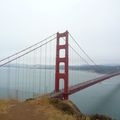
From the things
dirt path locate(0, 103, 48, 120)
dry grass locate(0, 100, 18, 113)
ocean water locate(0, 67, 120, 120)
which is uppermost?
dry grass locate(0, 100, 18, 113)

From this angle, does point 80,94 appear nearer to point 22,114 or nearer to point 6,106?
point 6,106

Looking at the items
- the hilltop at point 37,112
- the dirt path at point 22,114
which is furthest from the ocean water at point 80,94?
the dirt path at point 22,114

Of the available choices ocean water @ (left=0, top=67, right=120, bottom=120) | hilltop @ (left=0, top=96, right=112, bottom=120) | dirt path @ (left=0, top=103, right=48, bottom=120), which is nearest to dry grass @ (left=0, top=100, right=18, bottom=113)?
hilltop @ (left=0, top=96, right=112, bottom=120)

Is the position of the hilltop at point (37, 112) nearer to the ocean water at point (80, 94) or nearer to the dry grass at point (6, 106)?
the dry grass at point (6, 106)

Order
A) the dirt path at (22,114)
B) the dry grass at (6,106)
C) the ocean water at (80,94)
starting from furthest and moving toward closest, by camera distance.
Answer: the ocean water at (80,94) → the dry grass at (6,106) → the dirt path at (22,114)

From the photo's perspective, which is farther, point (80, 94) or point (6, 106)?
point (80, 94)

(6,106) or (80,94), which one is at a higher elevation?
(6,106)

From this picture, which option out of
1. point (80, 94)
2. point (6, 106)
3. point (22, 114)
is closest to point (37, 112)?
point (22, 114)

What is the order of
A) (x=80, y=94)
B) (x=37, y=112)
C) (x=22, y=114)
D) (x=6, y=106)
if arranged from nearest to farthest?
(x=22, y=114)
(x=37, y=112)
(x=6, y=106)
(x=80, y=94)

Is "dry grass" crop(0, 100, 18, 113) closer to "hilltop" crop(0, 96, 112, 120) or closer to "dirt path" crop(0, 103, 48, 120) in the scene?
"hilltop" crop(0, 96, 112, 120)

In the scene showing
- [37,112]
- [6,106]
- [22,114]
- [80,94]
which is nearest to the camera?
[22,114]

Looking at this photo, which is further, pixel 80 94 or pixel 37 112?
pixel 80 94

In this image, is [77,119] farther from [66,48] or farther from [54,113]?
[66,48]

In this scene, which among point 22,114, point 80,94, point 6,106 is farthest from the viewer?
point 80,94
